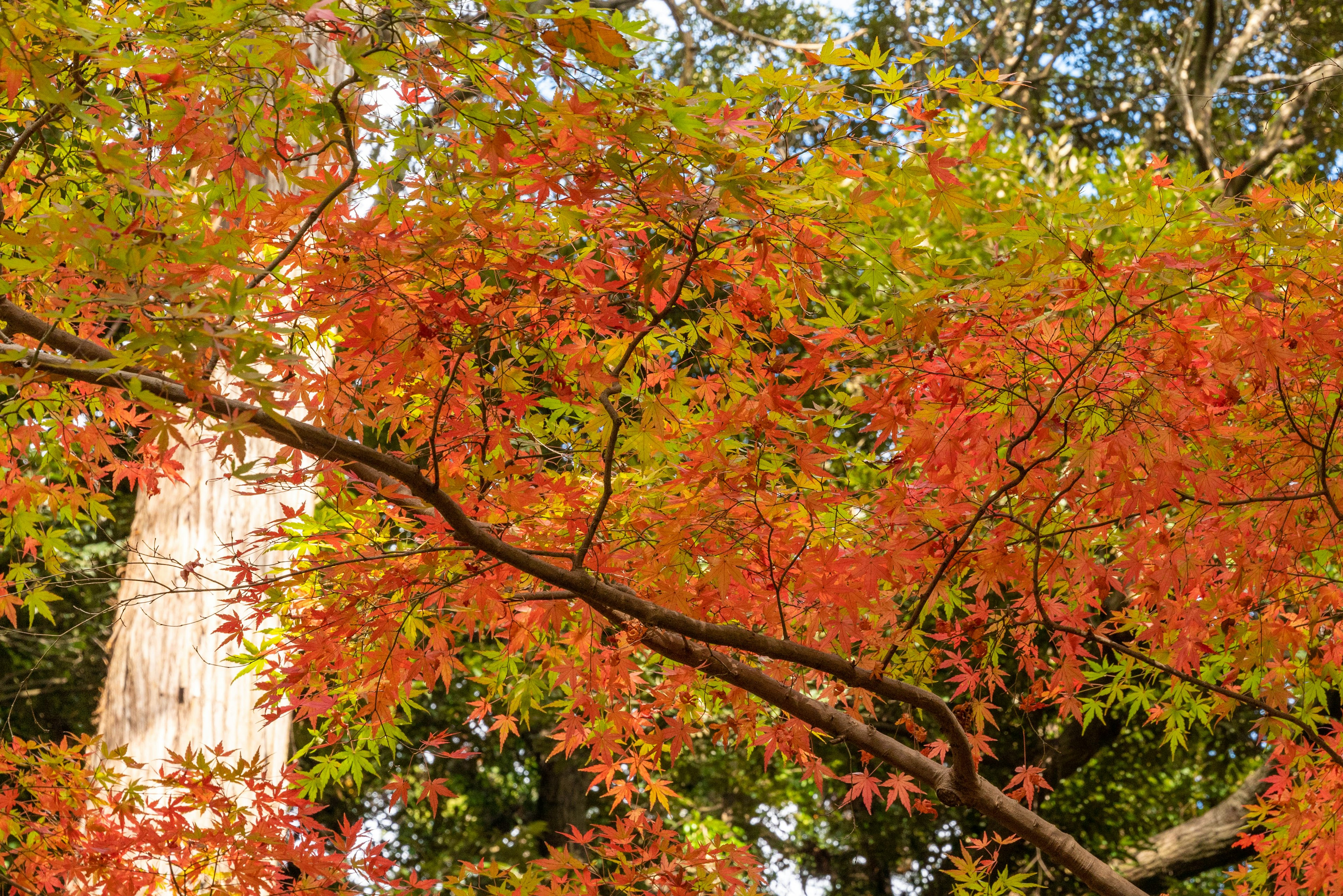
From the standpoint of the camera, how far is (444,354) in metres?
2.32

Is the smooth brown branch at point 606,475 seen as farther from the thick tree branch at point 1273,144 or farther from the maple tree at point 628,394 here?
the thick tree branch at point 1273,144

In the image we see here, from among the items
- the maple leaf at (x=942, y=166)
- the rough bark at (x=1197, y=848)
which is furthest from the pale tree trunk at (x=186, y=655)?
the rough bark at (x=1197, y=848)

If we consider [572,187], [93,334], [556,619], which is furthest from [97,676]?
[572,187]

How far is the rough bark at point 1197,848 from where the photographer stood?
20.3ft

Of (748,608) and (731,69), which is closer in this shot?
(748,608)

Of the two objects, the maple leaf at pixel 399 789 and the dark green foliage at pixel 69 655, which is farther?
the dark green foliage at pixel 69 655

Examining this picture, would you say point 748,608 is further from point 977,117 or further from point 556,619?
point 977,117

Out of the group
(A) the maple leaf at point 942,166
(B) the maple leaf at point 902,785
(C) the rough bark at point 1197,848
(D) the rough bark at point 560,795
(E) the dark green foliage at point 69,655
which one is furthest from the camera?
(D) the rough bark at point 560,795

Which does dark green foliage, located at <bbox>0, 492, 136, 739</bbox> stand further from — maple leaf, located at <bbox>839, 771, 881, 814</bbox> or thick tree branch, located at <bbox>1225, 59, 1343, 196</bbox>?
thick tree branch, located at <bbox>1225, 59, 1343, 196</bbox>

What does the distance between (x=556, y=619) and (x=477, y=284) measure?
773 mm

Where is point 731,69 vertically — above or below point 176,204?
above

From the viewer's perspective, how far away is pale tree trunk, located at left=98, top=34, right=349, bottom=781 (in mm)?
4336

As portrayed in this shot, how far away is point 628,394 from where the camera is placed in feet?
7.41

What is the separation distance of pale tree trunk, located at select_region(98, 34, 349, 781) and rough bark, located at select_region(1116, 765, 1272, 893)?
499 centimetres
